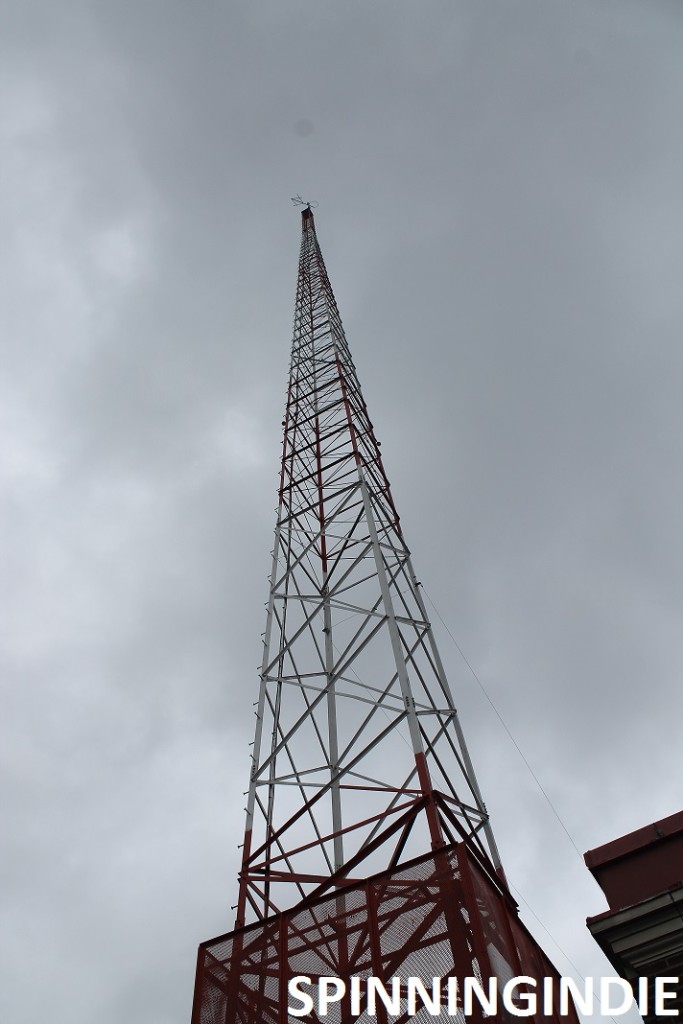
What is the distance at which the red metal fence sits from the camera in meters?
8.64

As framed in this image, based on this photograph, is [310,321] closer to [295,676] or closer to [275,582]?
[275,582]

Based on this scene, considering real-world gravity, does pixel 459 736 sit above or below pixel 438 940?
above

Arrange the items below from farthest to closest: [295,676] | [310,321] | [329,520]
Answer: [310,321]
[329,520]
[295,676]

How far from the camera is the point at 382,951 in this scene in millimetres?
9109

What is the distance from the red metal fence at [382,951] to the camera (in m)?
8.64

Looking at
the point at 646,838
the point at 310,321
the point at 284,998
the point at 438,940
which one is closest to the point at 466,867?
the point at 438,940

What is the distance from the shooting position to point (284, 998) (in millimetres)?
9547

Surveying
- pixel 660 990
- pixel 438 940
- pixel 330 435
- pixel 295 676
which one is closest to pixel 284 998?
pixel 438 940

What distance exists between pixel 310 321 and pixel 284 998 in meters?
22.3

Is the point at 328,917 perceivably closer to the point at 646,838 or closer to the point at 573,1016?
the point at 573,1016

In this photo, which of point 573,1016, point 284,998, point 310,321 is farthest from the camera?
point 310,321

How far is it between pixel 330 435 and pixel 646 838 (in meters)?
13.1

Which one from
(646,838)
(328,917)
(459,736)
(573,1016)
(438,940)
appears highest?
(459,736)

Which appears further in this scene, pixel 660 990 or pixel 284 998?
pixel 660 990
